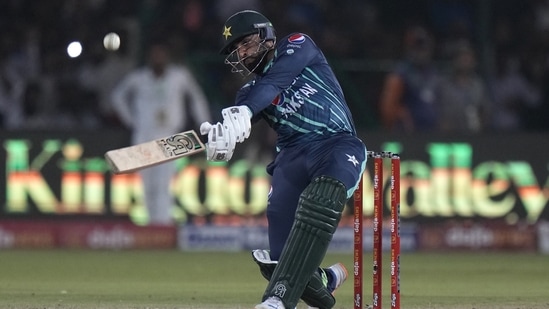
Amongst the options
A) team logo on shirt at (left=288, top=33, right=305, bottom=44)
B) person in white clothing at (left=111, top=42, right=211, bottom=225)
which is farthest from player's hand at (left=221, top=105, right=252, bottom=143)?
person in white clothing at (left=111, top=42, right=211, bottom=225)

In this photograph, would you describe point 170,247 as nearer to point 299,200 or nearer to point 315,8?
point 315,8

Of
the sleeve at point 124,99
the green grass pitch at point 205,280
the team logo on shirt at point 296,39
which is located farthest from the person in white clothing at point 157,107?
the team logo on shirt at point 296,39

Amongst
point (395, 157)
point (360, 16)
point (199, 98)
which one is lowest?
point (395, 157)

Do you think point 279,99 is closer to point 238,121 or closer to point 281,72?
point 281,72

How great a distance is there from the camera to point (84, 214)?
37.0 ft

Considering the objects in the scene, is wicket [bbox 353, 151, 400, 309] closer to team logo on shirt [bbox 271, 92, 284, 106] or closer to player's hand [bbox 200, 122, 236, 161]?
team logo on shirt [bbox 271, 92, 284, 106]

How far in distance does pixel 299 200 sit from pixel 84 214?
6.17 meters

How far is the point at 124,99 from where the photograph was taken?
11086 mm

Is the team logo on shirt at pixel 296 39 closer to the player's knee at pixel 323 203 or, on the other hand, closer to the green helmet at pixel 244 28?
the green helmet at pixel 244 28

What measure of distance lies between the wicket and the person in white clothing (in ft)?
17.5

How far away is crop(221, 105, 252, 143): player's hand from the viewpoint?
5.09m

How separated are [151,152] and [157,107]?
5.97 m

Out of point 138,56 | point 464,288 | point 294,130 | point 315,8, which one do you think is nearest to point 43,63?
point 138,56

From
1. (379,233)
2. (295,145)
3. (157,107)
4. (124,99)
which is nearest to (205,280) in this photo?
(157,107)
